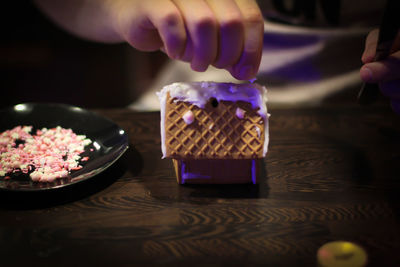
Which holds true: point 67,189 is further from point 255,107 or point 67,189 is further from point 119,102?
point 119,102

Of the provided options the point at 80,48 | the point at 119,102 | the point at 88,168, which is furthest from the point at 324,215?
the point at 80,48

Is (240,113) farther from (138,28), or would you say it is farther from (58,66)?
(58,66)

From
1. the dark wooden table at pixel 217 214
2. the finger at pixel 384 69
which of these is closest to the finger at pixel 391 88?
the finger at pixel 384 69

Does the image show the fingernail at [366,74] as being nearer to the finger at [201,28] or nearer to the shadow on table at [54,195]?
the finger at [201,28]

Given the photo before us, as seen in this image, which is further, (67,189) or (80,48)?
(80,48)

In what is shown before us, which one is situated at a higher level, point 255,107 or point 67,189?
point 255,107

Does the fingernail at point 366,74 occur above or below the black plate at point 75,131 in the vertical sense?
above

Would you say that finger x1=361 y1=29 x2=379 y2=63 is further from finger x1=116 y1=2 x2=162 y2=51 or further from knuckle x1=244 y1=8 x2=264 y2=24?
finger x1=116 y1=2 x2=162 y2=51
